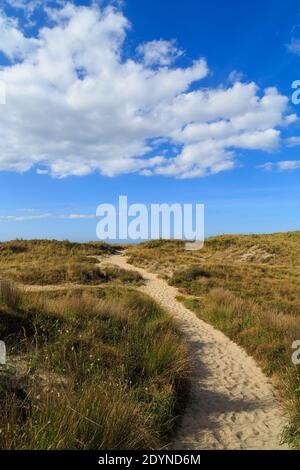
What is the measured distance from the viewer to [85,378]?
682cm

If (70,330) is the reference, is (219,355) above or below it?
below

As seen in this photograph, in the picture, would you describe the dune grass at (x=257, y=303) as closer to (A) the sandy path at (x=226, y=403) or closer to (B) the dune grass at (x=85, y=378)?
(A) the sandy path at (x=226, y=403)

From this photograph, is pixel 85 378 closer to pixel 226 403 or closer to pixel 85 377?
pixel 85 377

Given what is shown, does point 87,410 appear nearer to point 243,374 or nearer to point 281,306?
point 243,374

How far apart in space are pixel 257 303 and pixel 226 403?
10.5 meters

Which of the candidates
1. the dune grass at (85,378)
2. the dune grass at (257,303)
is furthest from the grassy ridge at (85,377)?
the dune grass at (257,303)

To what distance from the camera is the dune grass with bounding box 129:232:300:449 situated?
8992 mm

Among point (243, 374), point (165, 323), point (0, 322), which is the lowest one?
point (243, 374)

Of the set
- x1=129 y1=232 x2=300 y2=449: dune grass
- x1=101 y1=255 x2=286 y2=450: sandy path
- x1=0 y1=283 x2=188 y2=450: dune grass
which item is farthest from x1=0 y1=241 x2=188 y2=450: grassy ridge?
x1=129 y1=232 x2=300 y2=449: dune grass

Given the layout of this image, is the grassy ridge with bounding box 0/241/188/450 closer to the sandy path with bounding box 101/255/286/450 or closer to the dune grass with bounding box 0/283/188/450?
the dune grass with bounding box 0/283/188/450

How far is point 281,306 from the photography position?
60.3 feet

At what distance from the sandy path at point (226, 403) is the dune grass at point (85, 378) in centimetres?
40

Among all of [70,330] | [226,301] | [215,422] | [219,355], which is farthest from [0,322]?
[226,301]
